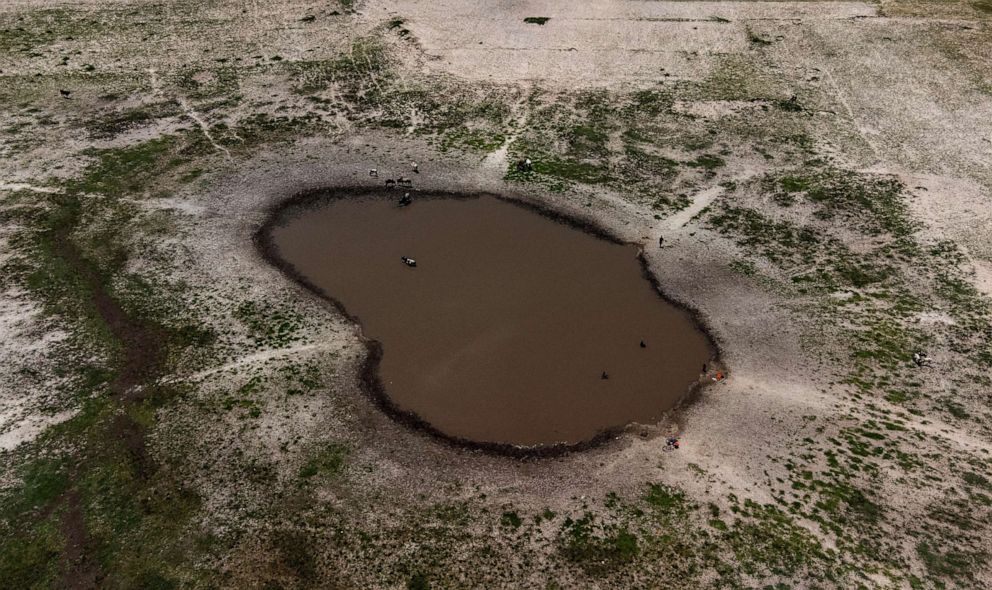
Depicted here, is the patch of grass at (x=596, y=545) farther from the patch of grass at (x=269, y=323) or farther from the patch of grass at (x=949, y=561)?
the patch of grass at (x=269, y=323)

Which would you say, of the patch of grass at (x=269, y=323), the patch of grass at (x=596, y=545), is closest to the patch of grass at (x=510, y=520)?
the patch of grass at (x=596, y=545)

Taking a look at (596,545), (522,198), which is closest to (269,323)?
(522,198)

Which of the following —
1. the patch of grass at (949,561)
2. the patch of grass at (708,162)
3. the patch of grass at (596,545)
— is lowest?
the patch of grass at (596,545)

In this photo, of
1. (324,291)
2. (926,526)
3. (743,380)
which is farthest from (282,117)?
(926,526)

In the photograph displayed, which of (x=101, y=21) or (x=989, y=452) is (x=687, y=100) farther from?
(x=101, y=21)

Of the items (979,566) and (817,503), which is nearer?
(979,566)

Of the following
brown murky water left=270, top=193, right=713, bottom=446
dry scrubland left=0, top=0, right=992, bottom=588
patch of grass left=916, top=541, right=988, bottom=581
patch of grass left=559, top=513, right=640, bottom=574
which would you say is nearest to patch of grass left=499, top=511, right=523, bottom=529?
dry scrubland left=0, top=0, right=992, bottom=588

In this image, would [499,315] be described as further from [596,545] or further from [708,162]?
[708,162]
